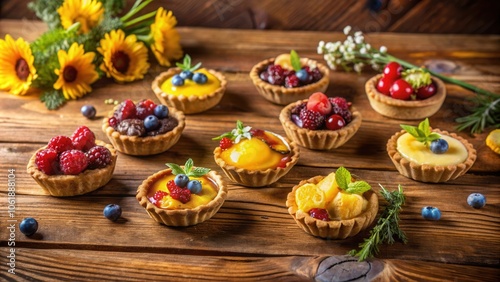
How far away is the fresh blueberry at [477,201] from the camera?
11.7 ft

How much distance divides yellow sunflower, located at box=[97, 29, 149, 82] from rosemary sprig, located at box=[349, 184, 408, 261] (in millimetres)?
2127

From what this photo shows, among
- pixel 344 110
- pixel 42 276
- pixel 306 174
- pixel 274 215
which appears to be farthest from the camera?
pixel 344 110

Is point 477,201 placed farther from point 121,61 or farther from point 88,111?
point 121,61

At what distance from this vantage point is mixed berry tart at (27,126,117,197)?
3.58m

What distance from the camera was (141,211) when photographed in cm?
357

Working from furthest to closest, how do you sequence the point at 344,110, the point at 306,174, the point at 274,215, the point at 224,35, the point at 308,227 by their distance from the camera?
the point at 224,35
the point at 344,110
the point at 306,174
the point at 274,215
the point at 308,227

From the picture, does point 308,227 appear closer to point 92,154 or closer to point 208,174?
point 208,174

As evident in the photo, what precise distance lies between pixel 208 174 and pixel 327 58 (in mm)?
1749

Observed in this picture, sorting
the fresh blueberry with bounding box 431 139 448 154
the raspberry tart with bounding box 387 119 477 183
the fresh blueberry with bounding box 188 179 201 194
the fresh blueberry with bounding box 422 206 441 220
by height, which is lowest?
the fresh blueberry with bounding box 422 206 441 220

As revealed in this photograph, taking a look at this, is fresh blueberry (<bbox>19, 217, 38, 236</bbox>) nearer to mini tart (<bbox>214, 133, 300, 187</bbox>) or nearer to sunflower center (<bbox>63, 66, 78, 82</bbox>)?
mini tart (<bbox>214, 133, 300, 187</bbox>)

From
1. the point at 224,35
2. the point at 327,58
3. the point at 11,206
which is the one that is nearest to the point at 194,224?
the point at 11,206

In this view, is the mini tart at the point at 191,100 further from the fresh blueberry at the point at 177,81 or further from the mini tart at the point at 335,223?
the mini tart at the point at 335,223

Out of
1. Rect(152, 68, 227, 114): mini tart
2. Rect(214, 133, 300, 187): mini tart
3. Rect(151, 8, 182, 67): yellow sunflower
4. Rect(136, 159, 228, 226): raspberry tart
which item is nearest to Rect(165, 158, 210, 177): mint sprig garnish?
Rect(136, 159, 228, 226): raspberry tart

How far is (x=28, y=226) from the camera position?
335 cm
